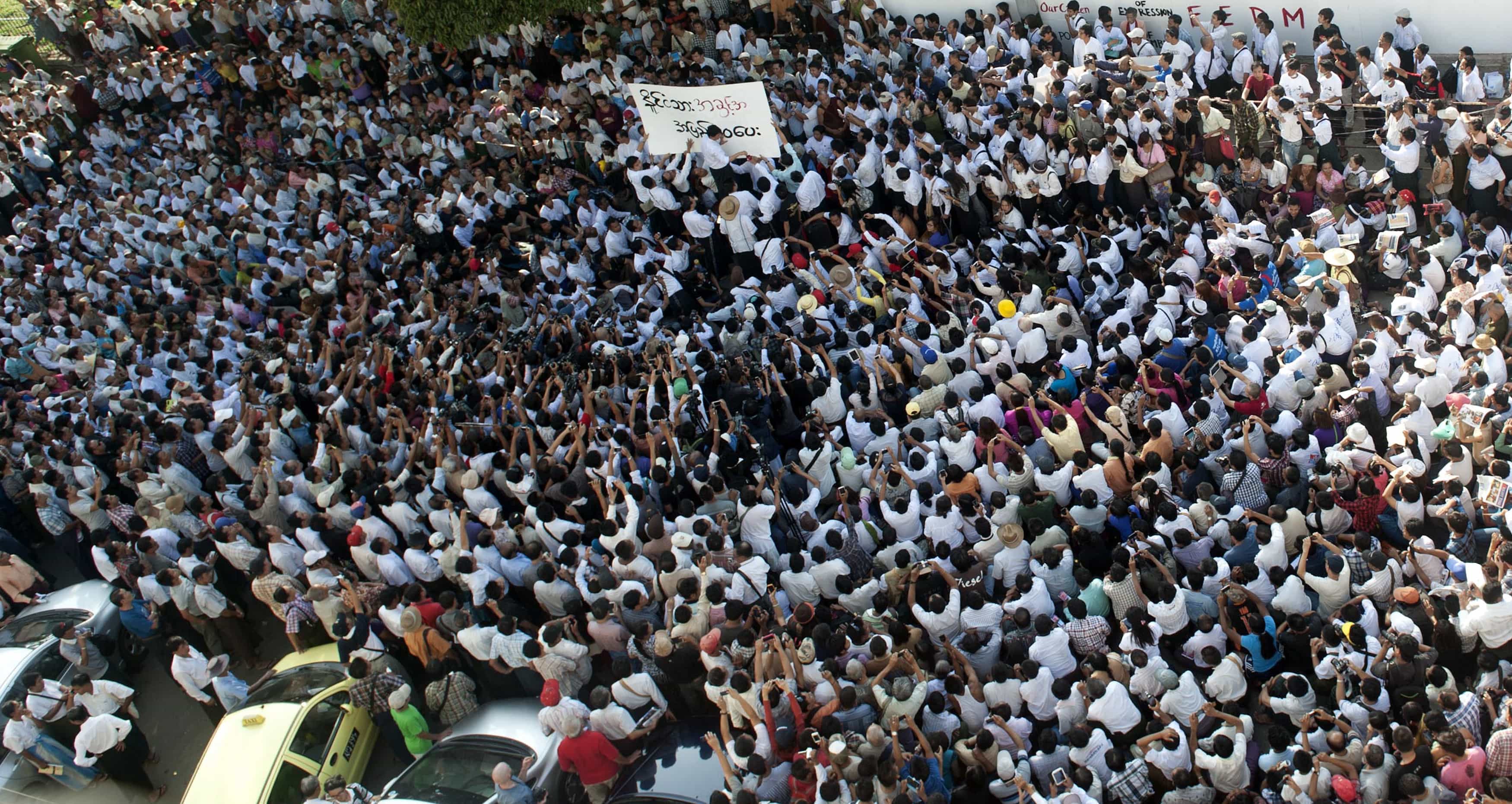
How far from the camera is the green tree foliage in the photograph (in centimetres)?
1806

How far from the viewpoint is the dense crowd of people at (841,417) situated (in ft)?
27.5

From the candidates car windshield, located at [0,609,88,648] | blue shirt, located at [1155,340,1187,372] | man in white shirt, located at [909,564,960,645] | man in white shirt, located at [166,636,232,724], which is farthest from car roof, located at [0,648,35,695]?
blue shirt, located at [1155,340,1187,372]

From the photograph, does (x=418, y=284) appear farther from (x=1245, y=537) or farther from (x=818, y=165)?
(x=1245, y=537)

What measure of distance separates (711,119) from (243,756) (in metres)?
8.45

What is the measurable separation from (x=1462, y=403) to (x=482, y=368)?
878 cm

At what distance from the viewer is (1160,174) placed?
13680 mm

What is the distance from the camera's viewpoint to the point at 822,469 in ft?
35.6

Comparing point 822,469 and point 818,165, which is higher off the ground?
point 818,165

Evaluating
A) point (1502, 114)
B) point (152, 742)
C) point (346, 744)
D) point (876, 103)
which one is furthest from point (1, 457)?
point (1502, 114)

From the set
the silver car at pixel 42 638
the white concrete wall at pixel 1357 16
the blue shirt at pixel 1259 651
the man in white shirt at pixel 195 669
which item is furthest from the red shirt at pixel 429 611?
the white concrete wall at pixel 1357 16

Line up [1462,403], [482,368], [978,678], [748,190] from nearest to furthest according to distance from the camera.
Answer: [978,678], [1462,403], [482,368], [748,190]

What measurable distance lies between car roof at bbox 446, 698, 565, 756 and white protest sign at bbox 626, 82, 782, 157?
7.35 m

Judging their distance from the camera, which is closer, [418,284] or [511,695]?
[511,695]

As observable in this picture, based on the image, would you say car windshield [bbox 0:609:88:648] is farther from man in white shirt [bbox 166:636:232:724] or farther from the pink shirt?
the pink shirt
